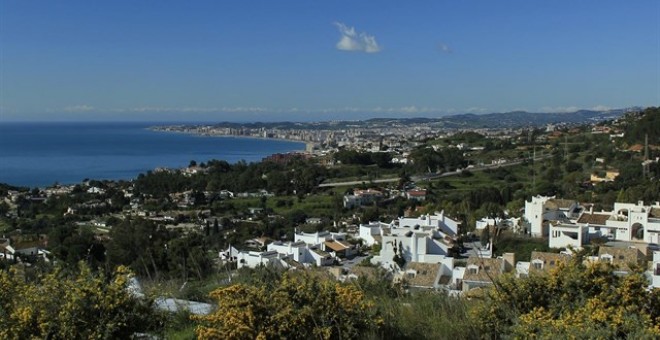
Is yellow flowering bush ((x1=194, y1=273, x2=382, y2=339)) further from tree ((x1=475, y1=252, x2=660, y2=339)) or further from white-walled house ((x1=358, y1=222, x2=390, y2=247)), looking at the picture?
white-walled house ((x1=358, y1=222, x2=390, y2=247))

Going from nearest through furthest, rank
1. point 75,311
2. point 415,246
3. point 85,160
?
point 75,311
point 415,246
point 85,160

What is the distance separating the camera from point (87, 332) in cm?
246

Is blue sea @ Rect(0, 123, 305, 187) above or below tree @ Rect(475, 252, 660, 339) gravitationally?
below

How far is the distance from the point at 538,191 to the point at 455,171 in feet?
45.3

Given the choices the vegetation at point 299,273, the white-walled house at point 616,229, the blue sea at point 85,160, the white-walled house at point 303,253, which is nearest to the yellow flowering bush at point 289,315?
the vegetation at point 299,273

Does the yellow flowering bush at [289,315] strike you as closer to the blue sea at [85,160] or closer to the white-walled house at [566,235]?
the white-walled house at [566,235]

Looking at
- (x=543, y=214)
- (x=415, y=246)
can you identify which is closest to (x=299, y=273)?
(x=415, y=246)

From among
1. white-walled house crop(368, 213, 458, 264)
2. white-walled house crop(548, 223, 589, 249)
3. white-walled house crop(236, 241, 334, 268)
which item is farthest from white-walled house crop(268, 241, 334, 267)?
white-walled house crop(548, 223, 589, 249)

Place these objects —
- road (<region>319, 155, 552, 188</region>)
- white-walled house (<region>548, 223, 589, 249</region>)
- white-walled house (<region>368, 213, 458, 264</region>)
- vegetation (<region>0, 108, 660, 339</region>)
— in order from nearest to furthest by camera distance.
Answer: vegetation (<region>0, 108, 660, 339</region>)
white-walled house (<region>368, 213, 458, 264</region>)
white-walled house (<region>548, 223, 589, 249</region>)
road (<region>319, 155, 552, 188</region>)

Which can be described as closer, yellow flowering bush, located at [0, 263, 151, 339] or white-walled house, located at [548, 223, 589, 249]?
yellow flowering bush, located at [0, 263, 151, 339]

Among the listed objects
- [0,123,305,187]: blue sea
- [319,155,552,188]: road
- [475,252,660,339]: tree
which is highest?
[475,252,660,339]: tree

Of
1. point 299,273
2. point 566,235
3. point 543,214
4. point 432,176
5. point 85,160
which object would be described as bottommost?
point 85,160

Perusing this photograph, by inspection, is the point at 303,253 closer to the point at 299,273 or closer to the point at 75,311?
the point at 299,273

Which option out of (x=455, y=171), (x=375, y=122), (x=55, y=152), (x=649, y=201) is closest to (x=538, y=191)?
(x=649, y=201)
